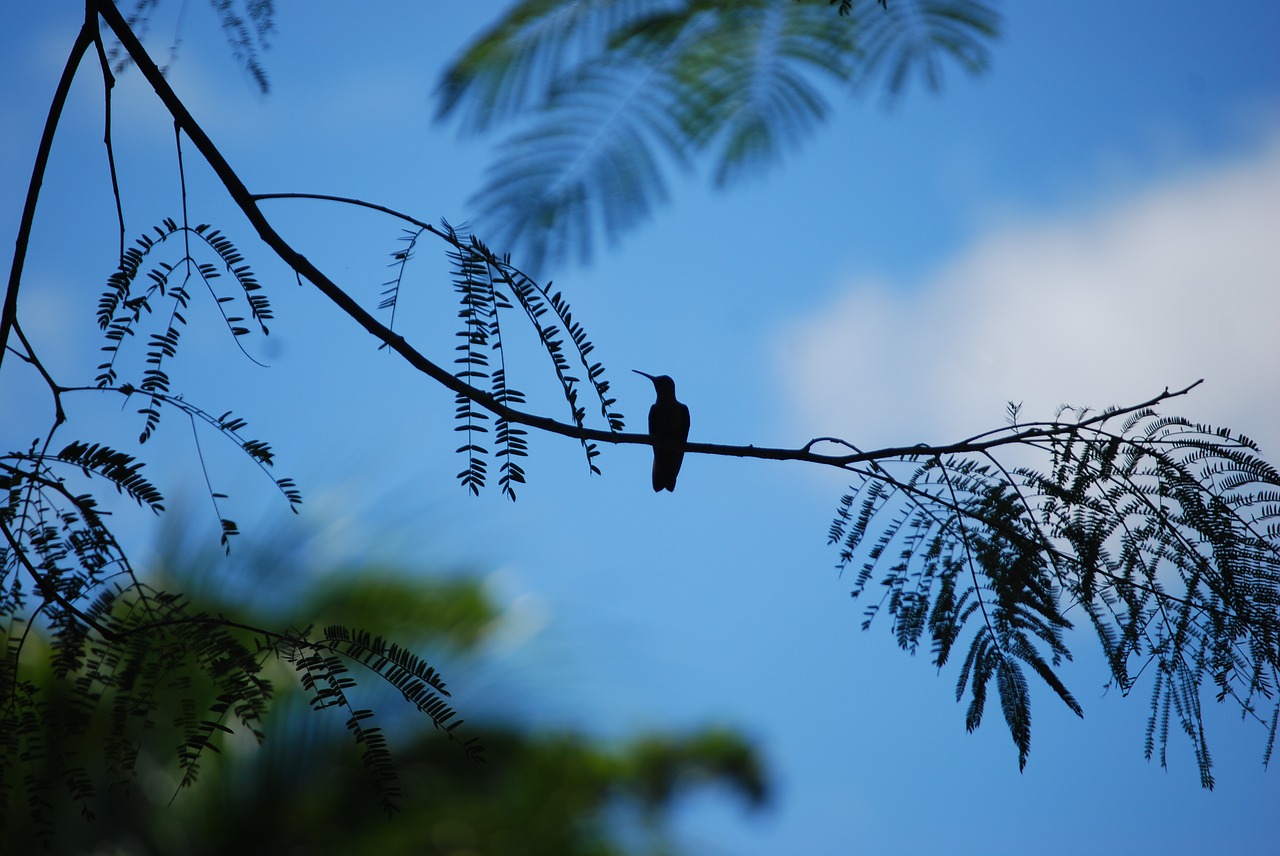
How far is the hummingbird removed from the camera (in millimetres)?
6656

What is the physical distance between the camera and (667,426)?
724cm

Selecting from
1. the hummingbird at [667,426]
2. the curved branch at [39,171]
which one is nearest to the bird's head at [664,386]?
the hummingbird at [667,426]


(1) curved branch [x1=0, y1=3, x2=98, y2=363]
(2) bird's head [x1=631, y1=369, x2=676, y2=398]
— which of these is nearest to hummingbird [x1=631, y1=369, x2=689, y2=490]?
(2) bird's head [x1=631, y1=369, x2=676, y2=398]

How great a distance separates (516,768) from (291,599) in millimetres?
1989

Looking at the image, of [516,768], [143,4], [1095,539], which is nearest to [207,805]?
[516,768]

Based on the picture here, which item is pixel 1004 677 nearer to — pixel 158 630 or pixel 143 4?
pixel 158 630

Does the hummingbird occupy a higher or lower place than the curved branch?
higher

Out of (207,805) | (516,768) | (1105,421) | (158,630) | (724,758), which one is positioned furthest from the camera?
(724,758)

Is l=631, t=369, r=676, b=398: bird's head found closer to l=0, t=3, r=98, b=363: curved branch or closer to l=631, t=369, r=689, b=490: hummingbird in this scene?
l=631, t=369, r=689, b=490: hummingbird

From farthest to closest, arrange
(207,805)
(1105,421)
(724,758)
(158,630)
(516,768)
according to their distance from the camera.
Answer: (724,758) → (516,768) → (207,805) → (1105,421) → (158,630)

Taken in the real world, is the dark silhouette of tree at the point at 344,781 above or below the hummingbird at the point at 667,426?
below

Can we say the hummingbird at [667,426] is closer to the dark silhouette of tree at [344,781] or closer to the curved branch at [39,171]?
the dark silhouette of tree at [344,781]

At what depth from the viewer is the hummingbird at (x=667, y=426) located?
262 inches

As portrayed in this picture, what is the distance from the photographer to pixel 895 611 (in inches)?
106
